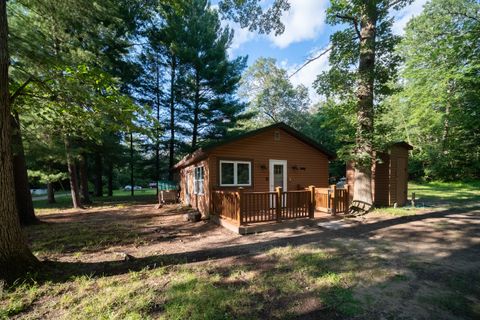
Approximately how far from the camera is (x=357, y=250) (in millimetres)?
4941

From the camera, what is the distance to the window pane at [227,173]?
28.4 feet

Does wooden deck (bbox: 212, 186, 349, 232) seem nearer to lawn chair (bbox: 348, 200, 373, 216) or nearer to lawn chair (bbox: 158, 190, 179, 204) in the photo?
lawn chair (bbox: 348, 200, 373, 216)

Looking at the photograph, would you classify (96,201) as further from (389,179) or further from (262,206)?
(389,179)

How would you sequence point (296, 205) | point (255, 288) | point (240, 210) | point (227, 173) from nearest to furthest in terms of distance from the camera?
point (255, 288)
point (240, 210)
point (296, 205)
point (227, 173)

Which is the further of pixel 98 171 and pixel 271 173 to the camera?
pixel 98 171

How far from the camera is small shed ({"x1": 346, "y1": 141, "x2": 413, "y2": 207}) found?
10461mm

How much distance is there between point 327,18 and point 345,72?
231 cm

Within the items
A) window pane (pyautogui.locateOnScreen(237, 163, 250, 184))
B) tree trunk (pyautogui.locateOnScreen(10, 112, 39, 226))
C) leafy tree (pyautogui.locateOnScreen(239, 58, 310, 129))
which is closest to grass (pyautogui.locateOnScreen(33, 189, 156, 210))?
tree trunk (pyautogui.locateOnScreen(10, 112, 39, 226))

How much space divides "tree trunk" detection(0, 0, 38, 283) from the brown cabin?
5.18 meters

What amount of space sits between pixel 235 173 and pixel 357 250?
503 centimetres

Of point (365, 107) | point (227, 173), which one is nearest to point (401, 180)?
point (365, 107)

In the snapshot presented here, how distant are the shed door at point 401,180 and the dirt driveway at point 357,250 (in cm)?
238

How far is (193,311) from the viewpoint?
2.76 meters

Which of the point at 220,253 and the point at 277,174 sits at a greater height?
the point at 277,174
